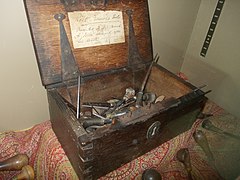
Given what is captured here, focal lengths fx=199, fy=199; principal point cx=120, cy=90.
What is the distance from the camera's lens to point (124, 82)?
3.44ft

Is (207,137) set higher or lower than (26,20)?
lower

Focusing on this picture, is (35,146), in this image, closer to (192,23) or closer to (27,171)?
(27,171)

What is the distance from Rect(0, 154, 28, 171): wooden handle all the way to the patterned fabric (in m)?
0.07

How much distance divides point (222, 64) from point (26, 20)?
46.7 inches

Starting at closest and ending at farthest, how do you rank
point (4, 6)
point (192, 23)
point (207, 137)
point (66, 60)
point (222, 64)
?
point (4, 6) → point (66, 60) → point (207, 137) → point (222, 64) → point (192, 23)

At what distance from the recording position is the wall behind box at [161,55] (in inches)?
32.1

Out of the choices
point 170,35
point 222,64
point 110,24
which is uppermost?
point 110,24

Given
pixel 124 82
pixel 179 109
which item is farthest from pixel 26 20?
pixel 179 109

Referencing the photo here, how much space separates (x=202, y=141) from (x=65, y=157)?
722 mm

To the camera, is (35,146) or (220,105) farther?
(220,105)

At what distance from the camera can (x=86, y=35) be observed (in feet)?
2.87

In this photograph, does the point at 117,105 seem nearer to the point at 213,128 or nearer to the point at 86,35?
the point at 86,35

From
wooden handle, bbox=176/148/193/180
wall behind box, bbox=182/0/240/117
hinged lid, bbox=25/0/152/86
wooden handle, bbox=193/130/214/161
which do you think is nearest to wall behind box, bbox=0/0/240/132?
wall behind box, bbox=182/0/240/117

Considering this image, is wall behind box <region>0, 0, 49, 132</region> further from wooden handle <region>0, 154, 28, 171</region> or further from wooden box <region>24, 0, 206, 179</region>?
wooden handle <region>0, 154, 28, 171</region>
